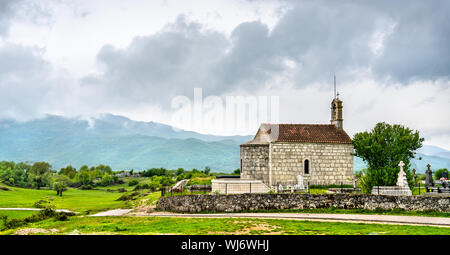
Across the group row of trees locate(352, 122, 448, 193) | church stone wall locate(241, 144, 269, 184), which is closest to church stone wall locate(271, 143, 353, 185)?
church stone wall locate(241, 144, 269, 184)

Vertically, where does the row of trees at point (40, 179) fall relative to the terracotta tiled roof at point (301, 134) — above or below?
below

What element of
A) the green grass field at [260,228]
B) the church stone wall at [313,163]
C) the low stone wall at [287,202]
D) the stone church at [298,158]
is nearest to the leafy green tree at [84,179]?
the stone church at [298,158]

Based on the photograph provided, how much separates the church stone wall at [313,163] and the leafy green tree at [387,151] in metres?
5.48

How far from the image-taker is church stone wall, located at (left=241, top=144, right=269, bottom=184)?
38219 mm

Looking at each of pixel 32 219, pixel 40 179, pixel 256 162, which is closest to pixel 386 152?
pixel 256 162

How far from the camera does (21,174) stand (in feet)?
305

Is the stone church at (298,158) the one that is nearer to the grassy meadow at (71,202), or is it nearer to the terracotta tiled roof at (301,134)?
the terracotta tiled roof at (301,134)

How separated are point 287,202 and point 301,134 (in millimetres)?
12127

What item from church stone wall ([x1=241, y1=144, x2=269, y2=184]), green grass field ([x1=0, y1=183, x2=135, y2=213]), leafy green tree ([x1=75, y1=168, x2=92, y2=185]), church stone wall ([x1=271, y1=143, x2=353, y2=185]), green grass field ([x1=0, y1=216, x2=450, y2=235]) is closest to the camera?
green grass field ([x1=0, y1=216, x2=450, y2=235])

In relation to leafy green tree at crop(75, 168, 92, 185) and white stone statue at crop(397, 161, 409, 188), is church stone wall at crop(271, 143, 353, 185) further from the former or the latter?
leafy green tree at crop(75, 168, 92, 185)

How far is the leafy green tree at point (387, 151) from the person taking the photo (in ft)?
101
